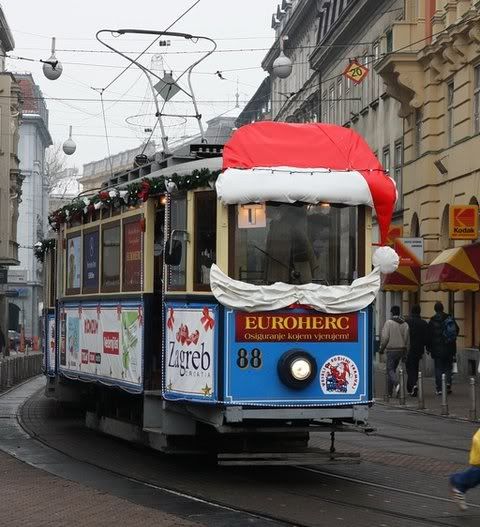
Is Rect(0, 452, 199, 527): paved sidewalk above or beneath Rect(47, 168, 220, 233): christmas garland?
beneath

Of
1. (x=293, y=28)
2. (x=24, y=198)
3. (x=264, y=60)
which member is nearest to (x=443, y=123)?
(x=293, y=28)

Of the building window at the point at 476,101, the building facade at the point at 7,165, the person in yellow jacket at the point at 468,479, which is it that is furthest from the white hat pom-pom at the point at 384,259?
the building facade at the point at 7,165

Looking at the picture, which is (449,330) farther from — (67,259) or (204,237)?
(204,237)

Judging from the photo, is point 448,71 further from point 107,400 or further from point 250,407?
point 250,407

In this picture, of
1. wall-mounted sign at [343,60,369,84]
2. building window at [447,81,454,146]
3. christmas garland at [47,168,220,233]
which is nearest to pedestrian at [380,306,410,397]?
christmas garland at [47,168,220,233]

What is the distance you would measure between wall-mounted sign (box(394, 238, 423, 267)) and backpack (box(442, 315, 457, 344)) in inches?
220

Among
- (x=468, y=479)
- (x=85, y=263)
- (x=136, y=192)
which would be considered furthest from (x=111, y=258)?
(x=468, y=479)

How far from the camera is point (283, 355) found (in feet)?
43.7

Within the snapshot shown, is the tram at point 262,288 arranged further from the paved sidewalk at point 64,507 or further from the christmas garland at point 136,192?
the paved sidewalk at point 64,507

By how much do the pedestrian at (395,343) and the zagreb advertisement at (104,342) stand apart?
9.08 metres

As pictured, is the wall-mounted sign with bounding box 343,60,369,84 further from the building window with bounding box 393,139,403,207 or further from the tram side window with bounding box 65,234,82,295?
the tram side window with bounding box 65,234,82,295

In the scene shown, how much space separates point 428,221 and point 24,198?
58.3 meters

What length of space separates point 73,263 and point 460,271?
15713 millimetres

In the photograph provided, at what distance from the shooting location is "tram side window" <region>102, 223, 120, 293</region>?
16.2 metres
